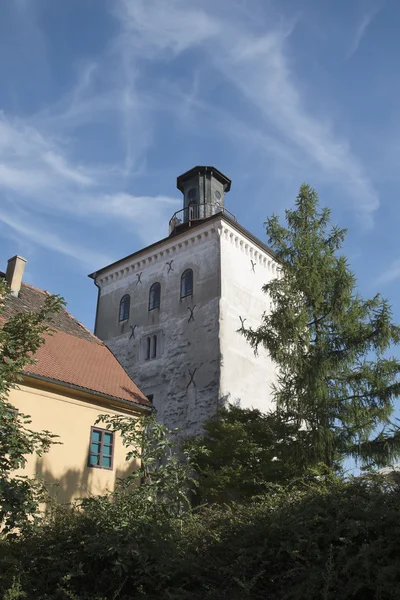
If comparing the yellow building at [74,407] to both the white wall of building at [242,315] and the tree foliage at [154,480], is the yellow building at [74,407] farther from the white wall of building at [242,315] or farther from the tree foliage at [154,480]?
the white wall of building at [242,315]

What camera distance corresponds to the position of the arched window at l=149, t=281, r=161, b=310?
27.1m

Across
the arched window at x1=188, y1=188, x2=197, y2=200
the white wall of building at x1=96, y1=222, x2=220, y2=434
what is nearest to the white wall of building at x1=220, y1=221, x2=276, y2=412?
the white wall of building at x1=96, y1=222, x2=220, y2=434

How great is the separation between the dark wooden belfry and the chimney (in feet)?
40.2

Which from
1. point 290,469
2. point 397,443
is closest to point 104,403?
point 290,469

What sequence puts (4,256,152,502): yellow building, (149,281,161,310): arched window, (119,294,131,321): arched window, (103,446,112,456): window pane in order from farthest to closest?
A: 1. (119,294,131,321): arched window
2. (149,281,161,310): arched window
3. (103,446,112,456): window pane
4. (4,256,152,502): yellow building

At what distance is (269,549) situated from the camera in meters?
6.04

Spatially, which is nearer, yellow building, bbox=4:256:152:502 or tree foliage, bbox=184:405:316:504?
yellow building, bbox=4:256:152:502

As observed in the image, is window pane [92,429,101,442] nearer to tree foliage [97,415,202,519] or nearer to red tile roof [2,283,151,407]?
red tile roof [2,283,151,407]

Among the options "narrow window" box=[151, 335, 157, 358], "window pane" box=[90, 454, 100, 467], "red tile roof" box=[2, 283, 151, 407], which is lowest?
"window pane" box=[90, 454, 100, 467]

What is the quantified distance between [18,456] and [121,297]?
70.3 feet

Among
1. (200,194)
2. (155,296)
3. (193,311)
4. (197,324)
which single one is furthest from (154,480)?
(200,194)

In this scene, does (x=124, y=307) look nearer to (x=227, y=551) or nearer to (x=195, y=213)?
(x=195, y=213)

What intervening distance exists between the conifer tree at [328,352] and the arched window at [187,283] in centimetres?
818

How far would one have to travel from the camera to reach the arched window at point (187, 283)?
25792mm
